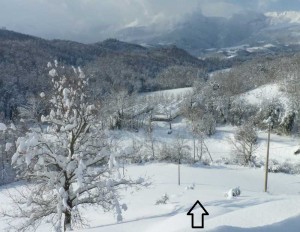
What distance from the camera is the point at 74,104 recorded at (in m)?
17.4

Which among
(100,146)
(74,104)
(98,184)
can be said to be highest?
(74,104)

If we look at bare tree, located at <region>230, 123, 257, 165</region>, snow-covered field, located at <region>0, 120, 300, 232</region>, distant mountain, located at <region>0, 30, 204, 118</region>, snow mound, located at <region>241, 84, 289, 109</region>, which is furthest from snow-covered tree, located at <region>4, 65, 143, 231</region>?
snow mound, located at <region>241, 84, 289, 109</region>

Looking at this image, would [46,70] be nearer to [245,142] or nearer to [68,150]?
[245,142]

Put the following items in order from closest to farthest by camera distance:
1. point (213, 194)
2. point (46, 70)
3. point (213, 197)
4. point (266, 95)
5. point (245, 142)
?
point (213, 197), point (213, 194), point (245, 142), point (266, 95), point (46, 70)

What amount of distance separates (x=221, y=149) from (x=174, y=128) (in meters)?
15.2

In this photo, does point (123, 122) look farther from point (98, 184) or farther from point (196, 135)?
point (98, 184)

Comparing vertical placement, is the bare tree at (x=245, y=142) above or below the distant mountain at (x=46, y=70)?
below

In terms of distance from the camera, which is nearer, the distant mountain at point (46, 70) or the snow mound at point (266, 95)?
the snow mound at point (266, 95)

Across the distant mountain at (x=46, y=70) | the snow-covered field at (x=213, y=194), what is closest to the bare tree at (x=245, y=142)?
the snow-covered field at (x=213, y=194)

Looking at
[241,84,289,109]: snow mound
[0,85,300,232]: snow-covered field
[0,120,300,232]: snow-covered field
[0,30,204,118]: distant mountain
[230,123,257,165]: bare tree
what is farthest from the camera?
[0,30,204,118]: distant mountain

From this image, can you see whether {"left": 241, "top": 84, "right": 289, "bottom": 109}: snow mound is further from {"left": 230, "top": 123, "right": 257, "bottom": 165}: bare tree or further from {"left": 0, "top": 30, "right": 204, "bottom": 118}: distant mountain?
{"left": 0, "top": 30, "right": 204, "bottom": 118}: distant mountain

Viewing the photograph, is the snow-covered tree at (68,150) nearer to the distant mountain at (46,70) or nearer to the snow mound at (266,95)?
the distant mountain at (46,70)

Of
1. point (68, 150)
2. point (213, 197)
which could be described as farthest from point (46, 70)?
point (68, 150)

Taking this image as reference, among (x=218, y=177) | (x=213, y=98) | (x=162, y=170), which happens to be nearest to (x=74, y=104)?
(x=218, y=177)
